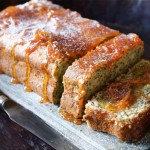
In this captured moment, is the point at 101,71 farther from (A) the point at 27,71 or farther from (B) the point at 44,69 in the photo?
(A) the point at 27,71

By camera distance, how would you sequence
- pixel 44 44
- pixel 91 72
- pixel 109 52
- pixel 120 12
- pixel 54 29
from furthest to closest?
1. pixel 120 12
2. pixel 54 29
3. pixel 44 44
4. pixel 109 52
5. pixel 91 72

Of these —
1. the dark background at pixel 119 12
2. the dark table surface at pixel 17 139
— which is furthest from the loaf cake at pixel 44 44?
the dark background at pixel 119 12

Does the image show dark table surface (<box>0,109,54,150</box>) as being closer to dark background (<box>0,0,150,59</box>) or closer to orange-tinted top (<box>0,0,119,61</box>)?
orange-tinted top (<box>0,0,119,61</box>)

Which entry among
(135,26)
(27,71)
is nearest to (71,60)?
(27,71)

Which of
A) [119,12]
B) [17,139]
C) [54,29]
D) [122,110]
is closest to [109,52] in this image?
[122,110]

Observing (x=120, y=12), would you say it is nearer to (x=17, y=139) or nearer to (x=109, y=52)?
(x=109, y=52)

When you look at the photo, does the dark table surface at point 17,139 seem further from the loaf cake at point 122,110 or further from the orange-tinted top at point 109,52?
the orange-tinted top at point 109,52

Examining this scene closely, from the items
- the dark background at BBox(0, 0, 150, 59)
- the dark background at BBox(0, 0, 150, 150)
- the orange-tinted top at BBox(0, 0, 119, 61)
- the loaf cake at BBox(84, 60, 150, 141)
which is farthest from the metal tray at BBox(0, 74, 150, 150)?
the dark background at BBox(0, 0, 150, 59)

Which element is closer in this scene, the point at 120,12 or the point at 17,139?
the point at 17,139
